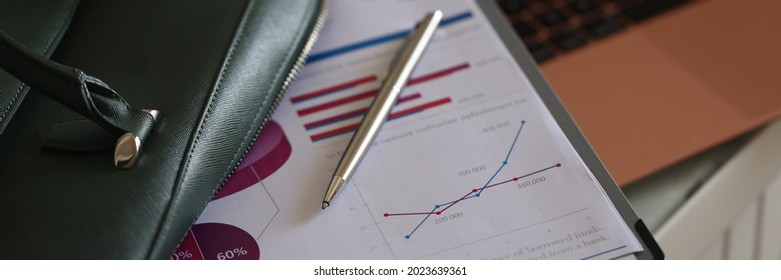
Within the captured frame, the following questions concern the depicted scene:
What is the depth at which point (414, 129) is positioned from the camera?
0.50 metres

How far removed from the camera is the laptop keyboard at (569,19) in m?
0.63

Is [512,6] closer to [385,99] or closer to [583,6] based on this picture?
[583,6]

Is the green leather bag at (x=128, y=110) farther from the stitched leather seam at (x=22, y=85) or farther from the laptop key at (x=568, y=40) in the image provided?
the laptop key at (x=568, y=40)

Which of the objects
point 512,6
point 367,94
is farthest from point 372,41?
point 512,6

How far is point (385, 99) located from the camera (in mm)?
513

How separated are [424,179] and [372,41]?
0.50 feet

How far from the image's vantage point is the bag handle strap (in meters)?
0.39

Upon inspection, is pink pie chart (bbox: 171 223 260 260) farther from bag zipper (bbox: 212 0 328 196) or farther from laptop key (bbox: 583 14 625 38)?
laptop key (bbox: 583 14 625 38)

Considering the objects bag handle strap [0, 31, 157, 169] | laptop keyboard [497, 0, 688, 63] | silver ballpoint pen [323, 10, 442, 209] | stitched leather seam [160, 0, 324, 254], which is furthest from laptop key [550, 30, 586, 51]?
bag handle strap [0, 31, 157, 169]

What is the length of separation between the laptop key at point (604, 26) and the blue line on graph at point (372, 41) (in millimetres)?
121

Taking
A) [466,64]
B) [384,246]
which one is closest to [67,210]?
[384,246]

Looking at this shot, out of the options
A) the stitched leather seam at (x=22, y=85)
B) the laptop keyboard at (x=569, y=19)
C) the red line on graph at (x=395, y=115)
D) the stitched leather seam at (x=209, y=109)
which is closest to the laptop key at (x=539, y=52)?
the laptop keyboard at (x=569, y=19)

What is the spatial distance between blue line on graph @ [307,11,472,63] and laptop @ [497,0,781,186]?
0.08 metres

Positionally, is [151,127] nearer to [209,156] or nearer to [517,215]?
[209,156]
